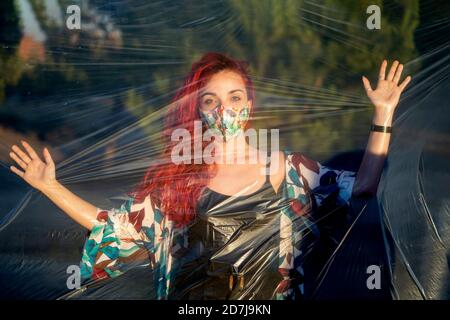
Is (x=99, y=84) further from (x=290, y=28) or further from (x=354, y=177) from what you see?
(x=354, y=177)

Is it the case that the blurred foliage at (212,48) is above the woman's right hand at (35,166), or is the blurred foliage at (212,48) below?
above

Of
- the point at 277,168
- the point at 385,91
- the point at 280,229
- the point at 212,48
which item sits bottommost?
the point at 280,229

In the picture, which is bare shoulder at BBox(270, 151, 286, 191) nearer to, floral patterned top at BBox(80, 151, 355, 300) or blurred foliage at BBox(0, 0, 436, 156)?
floral patterned top at BBox(80, 151, 355, 300)

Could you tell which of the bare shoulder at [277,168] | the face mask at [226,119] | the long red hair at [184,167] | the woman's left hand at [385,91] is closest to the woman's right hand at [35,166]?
the long red hair at [184,167]

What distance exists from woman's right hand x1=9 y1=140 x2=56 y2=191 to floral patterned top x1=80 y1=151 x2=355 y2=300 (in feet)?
0.83

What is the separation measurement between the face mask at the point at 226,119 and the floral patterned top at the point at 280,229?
25 centimetres

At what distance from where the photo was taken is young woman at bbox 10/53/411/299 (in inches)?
107

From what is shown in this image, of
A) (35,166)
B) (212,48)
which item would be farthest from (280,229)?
(35,166)

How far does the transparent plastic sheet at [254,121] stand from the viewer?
272 cm

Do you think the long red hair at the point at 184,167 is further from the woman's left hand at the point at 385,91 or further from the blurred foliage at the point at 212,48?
the woman's left hand at the point at 385,91

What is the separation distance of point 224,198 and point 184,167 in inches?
8.4

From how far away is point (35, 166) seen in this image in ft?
9.12

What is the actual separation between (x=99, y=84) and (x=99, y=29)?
226 millimetres

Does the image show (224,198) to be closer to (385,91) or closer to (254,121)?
(254,121)
